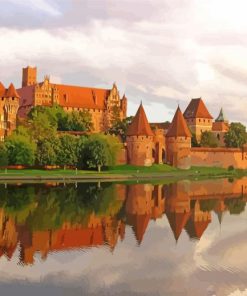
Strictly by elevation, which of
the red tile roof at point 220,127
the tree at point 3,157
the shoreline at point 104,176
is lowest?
the shoreline at point 104,176

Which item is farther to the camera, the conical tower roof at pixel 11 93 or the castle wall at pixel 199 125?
the castle wall at pixel 199 125

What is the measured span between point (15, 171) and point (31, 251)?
121 ft

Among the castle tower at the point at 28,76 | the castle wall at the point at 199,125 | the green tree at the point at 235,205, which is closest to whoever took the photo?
the green tree at the point at 235,205

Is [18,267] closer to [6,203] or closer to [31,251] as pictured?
[31,251]

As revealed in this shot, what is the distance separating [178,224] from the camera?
25047 millimetres

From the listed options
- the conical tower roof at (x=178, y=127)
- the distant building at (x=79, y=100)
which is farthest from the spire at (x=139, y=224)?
the distant building at (x=79, y=100)

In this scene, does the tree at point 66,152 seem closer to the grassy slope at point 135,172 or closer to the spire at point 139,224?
the grassy slope at point 135,172

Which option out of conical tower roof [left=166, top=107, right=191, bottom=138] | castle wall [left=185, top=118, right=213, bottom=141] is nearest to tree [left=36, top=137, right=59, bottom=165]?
conical tower roof [left=166, top=107, right=191, bottom=138]

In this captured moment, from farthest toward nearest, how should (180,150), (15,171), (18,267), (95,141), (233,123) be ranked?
1. (233,123)
2. (180,150)
3. (95,141)
4. (15,171)
5. (18,267)

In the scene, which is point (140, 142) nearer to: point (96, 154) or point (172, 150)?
point (172, 150)

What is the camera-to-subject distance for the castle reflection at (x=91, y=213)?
65.0 ft

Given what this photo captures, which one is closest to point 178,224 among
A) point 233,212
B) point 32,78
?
point 233,212

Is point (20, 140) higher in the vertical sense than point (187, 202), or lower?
higher

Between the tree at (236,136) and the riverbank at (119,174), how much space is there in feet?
55.2
